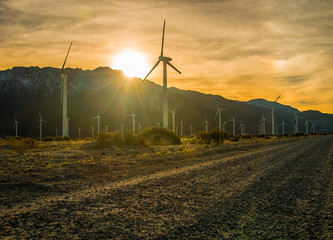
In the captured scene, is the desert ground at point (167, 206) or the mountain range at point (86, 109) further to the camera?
the mountain range at point (86, 109)

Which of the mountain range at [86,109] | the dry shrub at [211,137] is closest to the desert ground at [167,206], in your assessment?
the dry shrub at [211,137]

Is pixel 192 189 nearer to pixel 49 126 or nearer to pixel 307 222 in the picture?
pixel 307 222

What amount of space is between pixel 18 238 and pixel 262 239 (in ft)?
12.7

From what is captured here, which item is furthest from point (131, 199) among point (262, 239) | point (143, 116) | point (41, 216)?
point (143, 116)

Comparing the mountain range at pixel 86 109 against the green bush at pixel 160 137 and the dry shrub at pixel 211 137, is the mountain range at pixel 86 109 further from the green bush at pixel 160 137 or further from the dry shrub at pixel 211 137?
the green bush at pixel 160 137

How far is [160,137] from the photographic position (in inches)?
1367

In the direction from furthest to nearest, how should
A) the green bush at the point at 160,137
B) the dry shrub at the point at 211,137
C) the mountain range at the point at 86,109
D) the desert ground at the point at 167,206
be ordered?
the mountain range at the point at 86,109 → the dry shrub at the point at 211,137 → the green bush at the point at 160,137 → the desert ground at the point at 167,206

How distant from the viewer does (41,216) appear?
19.0ft

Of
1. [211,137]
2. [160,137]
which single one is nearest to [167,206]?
[160,137]

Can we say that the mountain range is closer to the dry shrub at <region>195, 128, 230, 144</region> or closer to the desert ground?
the dry shrub at <region>195, 128, 230, 144</region>

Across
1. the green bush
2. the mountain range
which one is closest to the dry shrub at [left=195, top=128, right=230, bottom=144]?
the green bush

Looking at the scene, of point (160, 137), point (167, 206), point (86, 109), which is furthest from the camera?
point (86, 109)

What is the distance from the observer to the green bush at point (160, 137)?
33312mm

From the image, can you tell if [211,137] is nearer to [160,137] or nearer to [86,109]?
[160,137]
